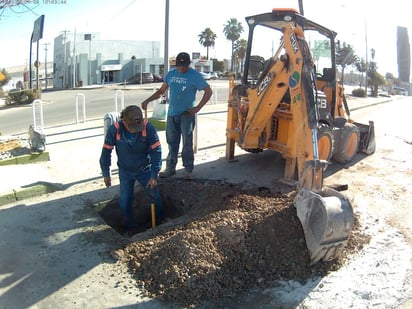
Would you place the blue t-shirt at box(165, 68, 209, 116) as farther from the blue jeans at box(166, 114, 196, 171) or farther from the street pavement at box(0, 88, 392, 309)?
the street pavement at box(0, 88, 392, 309)

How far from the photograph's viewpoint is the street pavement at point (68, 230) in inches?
140

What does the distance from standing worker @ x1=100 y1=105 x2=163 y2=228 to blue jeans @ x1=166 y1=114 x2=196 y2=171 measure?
1405 millimetres

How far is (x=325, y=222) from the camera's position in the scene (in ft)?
12.1

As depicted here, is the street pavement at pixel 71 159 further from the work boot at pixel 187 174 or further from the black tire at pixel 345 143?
the black tire at pixel 345 143

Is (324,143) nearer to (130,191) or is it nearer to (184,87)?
(184,87)

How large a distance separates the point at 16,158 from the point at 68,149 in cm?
157

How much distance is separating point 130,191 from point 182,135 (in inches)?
64.1

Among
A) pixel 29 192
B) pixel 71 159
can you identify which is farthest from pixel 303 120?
pixel 71 159

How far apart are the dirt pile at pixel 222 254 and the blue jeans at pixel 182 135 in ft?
6.26

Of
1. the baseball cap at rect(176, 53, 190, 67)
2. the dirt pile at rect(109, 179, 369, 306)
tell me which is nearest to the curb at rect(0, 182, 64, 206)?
the dirt pile at rect(109, 179, 369, 306)

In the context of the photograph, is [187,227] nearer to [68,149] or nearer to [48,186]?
[48,186]

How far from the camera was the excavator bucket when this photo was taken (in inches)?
146

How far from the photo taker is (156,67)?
6125 cm

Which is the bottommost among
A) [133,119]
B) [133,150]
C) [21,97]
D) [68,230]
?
[68,230]
